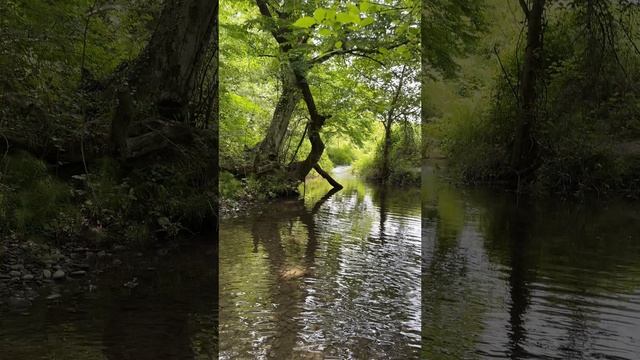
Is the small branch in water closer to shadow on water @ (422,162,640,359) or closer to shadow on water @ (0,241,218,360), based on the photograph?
shadow on water @ (422,162,640,359)

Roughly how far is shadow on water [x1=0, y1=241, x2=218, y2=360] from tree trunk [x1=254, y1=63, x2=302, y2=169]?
3450 millimetres

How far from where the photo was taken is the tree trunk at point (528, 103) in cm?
916

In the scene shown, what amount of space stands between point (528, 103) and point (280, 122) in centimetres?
484

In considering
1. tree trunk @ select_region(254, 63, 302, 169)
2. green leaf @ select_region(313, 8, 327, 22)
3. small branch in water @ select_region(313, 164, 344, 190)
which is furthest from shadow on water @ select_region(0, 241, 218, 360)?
small branch in water @ select_region(313, 164, 344, 190)

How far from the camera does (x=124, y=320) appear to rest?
2705mm

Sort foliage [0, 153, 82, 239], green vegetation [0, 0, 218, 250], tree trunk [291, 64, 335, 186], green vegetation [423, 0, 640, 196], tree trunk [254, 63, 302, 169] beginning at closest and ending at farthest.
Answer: foliage [0, 153, 82, 239], green vegetation [0, 0, 218, 250], tree trunk [291, 64, 335, 186], tree trunk [254, 63, 302, 169], green vegetation [423, 0, 640, 196]

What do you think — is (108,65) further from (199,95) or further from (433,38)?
(433,38)

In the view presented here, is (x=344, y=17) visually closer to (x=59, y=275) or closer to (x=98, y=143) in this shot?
(x=59, y=275)

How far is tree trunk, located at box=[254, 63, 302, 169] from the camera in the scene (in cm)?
658

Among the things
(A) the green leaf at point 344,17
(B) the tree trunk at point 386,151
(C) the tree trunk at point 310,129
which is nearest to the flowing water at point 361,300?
(A) the green leaf at point 344,17

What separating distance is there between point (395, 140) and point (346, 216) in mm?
1660

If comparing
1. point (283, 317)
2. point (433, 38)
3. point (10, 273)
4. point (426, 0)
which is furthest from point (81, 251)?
point (433, 38)

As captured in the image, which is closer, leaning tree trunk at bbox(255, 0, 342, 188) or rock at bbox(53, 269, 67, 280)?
rock at bbox(53, 269, 67, 280)

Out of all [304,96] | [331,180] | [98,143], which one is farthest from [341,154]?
Result: [98,143]
